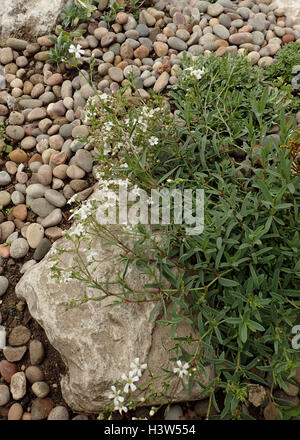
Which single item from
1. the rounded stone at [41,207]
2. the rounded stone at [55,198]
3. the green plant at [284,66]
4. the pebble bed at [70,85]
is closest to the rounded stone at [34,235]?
the pebble bed at [70,85]

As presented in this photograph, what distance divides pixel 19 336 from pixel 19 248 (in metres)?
0.86

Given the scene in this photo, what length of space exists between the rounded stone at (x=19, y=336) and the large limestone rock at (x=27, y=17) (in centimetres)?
374

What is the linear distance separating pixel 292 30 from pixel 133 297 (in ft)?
13.3

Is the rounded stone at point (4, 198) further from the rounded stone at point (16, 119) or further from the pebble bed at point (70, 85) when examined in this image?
the rounded stone at point (16, 119)

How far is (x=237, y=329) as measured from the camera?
2.94 metres

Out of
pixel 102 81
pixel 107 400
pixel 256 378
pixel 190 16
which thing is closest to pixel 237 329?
pixel 256 378

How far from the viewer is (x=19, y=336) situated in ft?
11.6

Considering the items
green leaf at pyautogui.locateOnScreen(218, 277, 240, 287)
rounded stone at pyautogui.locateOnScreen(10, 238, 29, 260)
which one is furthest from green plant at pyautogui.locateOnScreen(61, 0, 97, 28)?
green leaf at pyautogui.locateOnScreen(218, 277, 240, 287)

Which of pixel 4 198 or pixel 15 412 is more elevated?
pixel 4 198

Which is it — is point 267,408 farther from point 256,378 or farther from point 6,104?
point 6,104

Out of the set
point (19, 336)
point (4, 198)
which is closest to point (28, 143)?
point (4, 198)

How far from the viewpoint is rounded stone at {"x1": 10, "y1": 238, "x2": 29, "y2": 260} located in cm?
393

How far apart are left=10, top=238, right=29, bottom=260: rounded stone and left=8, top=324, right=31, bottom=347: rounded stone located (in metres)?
Answer: 0.71

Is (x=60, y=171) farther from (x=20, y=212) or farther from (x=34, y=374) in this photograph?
(x=34, y=374)
